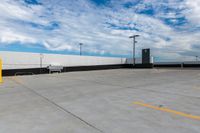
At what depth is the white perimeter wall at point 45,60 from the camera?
63.8 ft

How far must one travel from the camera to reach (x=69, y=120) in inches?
139

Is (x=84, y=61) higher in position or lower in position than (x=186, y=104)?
higher

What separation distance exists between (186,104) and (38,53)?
67.8 feet

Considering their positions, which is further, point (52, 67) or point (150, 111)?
point (52, 67)

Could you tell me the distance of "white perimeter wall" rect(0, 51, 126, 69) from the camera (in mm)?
19453

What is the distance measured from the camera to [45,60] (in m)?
22.6

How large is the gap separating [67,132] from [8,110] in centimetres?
239

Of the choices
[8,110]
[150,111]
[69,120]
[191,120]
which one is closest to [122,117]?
[150,111]

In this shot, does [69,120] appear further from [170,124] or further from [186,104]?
[186,104]

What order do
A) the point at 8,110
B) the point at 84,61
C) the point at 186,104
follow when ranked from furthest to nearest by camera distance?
the point at 84,61, the point at 186,104, the point at 8,110

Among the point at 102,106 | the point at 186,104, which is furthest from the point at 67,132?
the point at 186,104

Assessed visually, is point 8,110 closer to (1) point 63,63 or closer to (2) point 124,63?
(1) point 63,63

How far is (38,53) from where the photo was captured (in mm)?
22000

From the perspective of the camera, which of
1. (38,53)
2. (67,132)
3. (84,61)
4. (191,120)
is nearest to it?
(67,132)
